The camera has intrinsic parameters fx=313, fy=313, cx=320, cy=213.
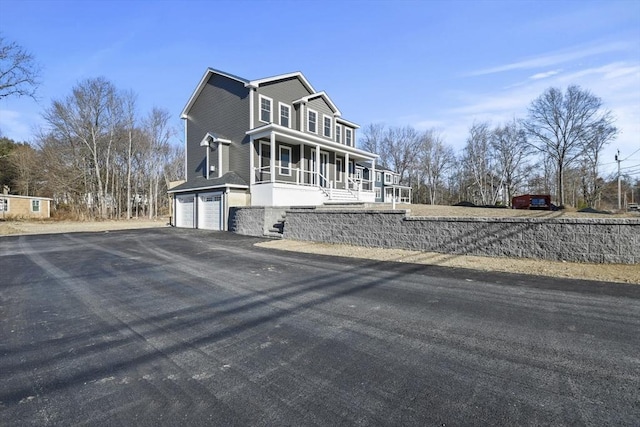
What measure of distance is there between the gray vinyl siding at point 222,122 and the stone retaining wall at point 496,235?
9.59 m

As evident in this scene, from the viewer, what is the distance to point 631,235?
738 centimetres

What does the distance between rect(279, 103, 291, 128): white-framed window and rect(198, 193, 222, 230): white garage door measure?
6690 mm

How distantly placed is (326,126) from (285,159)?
5.83 m

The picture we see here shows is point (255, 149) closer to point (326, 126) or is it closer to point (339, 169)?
point (326, 126)

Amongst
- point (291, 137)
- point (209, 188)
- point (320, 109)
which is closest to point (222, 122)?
point (209, 188)

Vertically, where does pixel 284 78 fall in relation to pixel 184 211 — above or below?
above

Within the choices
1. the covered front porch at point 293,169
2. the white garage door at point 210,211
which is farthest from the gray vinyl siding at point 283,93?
the white garage door at point 210,211

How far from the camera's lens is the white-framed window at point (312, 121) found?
2248 centimetres

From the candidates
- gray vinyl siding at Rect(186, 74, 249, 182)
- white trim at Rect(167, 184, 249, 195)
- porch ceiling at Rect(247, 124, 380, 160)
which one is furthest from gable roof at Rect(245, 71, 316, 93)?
white trim at Rect(167, 184, 249, 195)

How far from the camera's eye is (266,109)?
20016 millimetres

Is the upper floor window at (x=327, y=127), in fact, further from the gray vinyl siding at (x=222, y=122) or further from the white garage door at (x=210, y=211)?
the white garage door at (x=210, y=211)

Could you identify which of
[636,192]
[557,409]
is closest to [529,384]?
[557,409]

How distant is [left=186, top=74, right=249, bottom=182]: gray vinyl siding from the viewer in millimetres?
19359

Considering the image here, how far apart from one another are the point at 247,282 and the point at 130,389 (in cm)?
368
